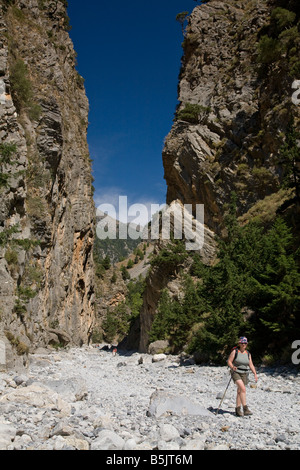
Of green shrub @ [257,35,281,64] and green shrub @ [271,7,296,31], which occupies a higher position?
green shrub @ [271,7,296,31]

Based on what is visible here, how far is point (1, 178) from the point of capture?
37.1 feet

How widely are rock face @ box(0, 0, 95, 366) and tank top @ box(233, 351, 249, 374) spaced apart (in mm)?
6331

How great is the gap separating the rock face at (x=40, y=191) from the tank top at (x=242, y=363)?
6331 millimetres

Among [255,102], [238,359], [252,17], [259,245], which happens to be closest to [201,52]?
[252,17]

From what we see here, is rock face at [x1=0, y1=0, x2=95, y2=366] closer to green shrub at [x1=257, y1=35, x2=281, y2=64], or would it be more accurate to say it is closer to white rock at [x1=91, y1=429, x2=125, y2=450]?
white rock at [x1=91, y1=429, x2=125, y2=450]

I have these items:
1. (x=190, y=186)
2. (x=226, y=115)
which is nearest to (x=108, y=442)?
(x=190, y=186)

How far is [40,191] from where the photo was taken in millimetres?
22344

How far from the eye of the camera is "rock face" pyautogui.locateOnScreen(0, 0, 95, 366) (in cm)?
1334

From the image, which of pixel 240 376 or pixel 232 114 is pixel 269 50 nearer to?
pixel 232 114

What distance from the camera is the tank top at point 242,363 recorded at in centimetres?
614

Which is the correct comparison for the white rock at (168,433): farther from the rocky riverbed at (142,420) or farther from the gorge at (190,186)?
the gorge at (190,186)

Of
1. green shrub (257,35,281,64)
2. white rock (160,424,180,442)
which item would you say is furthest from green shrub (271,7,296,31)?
white rock (160,424,180,442)

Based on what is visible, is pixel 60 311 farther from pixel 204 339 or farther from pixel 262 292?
pixel 262 292

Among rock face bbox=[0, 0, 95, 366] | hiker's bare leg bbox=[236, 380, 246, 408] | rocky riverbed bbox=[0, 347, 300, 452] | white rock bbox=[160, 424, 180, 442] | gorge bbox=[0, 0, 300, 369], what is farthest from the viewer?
rock face bbox=[0, 0, 95, 366]
